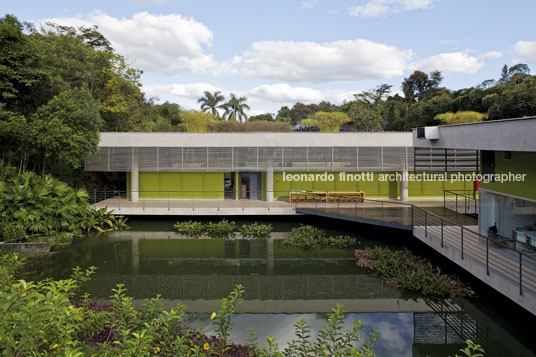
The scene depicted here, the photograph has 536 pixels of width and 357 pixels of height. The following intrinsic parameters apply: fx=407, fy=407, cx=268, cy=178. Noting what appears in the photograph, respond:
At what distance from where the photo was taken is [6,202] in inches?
652

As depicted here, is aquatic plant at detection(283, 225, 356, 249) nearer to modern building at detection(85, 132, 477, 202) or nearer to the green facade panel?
modern building at detection(85, 132, 477, 202)

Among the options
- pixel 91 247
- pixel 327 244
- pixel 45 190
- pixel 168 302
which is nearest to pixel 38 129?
pixel 45 190

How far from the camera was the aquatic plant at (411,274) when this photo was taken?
11.3m

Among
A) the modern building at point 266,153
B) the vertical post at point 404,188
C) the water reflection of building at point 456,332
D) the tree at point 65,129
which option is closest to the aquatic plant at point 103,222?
the tree at point 65,129

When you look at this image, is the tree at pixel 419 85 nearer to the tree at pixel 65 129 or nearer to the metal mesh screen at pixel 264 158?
the metal mesh screen at pixel 264 158

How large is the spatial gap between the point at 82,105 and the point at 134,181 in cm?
500

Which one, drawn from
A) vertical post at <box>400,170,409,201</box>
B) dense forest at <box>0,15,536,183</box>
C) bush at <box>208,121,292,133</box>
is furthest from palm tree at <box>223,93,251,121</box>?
vertical post at <box>400,170,409,201</box>

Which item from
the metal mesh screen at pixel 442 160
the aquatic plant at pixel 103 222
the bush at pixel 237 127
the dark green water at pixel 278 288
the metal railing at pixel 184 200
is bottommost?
the dark green water at pixel 278 288

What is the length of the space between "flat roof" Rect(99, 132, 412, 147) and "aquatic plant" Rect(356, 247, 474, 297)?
9088 millimetres

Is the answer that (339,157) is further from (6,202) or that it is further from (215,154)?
(6,202)

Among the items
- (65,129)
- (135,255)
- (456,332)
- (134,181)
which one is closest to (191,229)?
(135,255)

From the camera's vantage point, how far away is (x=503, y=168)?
1175 cm

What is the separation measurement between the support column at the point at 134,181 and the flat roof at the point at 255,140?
1.06 m

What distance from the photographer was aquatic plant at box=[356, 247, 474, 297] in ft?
37.2
